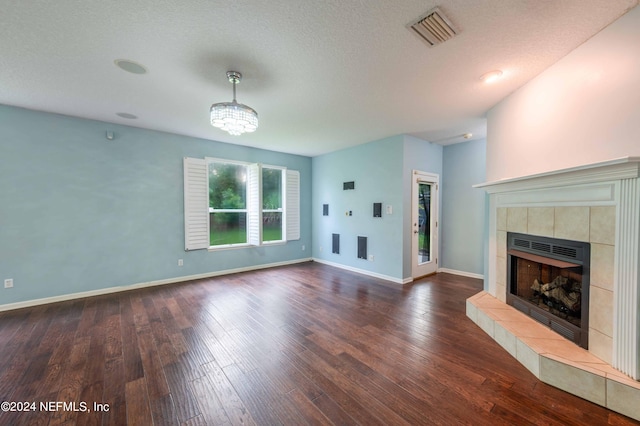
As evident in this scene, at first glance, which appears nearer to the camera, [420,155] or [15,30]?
[15,30]

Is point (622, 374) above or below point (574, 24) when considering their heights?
below

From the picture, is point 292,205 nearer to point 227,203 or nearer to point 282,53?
point 227,203

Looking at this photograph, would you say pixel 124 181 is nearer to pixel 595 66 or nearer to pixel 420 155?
pixel 420 155

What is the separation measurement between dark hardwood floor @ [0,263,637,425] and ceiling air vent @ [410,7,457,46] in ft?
8.75

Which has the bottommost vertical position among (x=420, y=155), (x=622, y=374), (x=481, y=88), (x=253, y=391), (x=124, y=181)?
(x=253, y=391)

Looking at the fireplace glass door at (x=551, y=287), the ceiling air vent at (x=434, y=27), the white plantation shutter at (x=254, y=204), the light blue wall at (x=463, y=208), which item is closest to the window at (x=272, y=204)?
the white plantation shutter at (x=254, y=204)

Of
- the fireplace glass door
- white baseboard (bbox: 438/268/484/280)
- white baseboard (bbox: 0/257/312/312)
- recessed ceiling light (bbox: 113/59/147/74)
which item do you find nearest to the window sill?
white baseboard (bbox: 0/257/312/312)

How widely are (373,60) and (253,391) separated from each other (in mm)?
2903

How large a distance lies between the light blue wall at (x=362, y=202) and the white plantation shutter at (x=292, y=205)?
486mm

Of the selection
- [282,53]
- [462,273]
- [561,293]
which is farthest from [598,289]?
[462,273]

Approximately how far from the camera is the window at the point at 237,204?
4672 millimetres

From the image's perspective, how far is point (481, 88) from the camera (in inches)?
107

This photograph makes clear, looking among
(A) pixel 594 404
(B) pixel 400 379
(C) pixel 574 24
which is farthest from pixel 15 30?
(A) pixel 594 404

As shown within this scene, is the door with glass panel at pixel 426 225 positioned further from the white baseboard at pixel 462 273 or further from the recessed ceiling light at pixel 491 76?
the recessed ceiling light at pixel 491 76
